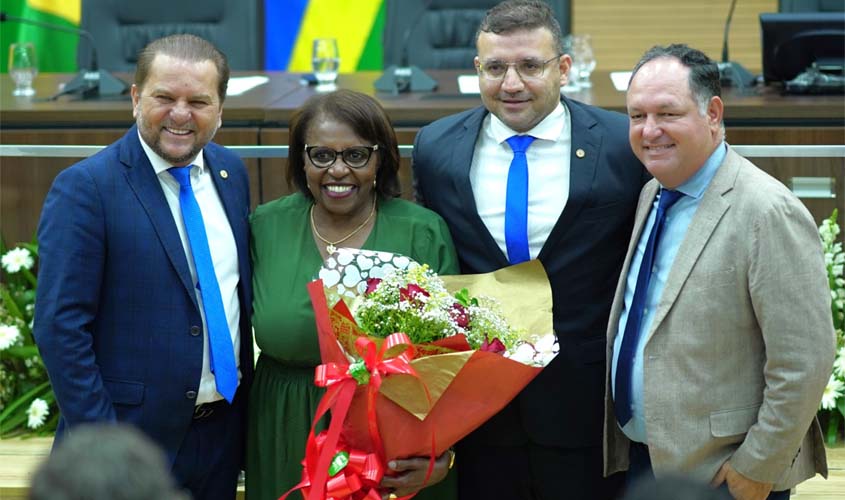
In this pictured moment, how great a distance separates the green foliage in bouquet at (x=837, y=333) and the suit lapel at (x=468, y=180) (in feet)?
Answer: 3.72

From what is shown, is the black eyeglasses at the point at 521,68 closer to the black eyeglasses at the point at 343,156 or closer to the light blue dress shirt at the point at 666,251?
the black eyeglasses at the point at 343,156

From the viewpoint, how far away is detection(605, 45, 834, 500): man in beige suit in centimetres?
212

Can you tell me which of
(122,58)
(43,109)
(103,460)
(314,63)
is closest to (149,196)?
(103,460)

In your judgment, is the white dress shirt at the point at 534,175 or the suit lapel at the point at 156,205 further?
the white dress shirt at the point at 534,175

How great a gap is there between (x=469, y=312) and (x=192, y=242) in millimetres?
611

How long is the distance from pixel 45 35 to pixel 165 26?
1.41 meters

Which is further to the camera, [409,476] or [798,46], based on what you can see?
[798,46]

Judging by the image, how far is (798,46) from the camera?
4.47 meters

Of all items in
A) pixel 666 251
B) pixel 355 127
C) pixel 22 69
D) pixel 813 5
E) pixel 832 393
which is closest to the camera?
pixel 666 251

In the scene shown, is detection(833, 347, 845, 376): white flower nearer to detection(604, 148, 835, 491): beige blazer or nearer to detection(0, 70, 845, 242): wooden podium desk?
detection(0, 70, 845, 242): wooden podium desk

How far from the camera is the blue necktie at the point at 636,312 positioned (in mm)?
2318

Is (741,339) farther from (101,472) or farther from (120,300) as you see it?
(101,472)

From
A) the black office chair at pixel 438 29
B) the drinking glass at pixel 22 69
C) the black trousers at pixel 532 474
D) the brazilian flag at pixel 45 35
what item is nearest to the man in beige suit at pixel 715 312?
the black trousers at pixel 532 474

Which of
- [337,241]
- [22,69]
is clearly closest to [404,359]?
[337,241]
